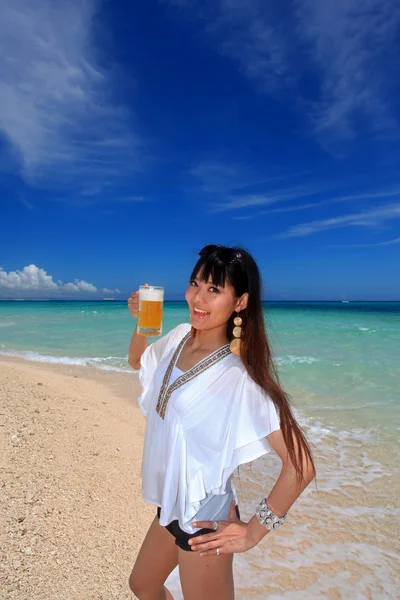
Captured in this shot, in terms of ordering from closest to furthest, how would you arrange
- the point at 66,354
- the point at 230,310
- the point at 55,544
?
1. the point at 230,310
2. the point at 55,544
3. the point at 66,354

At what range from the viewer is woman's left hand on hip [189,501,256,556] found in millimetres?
1875

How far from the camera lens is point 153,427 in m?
2.17

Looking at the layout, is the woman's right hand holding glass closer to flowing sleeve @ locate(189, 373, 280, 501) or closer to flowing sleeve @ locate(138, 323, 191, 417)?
flowing sleeve @ locate(138, 323, 191, 417)

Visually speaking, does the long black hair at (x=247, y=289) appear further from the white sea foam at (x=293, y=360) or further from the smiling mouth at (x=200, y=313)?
the white sea foam at (x=293, y=360)

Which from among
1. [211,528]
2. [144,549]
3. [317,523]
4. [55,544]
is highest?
[211,528]

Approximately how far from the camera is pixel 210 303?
6.89 feet

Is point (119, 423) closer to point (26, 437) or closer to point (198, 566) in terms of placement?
point (26, 437)

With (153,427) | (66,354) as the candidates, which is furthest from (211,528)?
(66,354)

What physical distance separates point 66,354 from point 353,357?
376 inches

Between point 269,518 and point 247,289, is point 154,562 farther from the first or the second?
point 247,289

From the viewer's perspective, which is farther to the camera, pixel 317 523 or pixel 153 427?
pixel 317 523

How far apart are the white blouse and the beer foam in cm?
67

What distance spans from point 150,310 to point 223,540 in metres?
1.30

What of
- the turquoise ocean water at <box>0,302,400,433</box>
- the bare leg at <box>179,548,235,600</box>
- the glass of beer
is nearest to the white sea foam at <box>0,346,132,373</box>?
the turquoise ocean water at <box>0,302,400,433</box>
